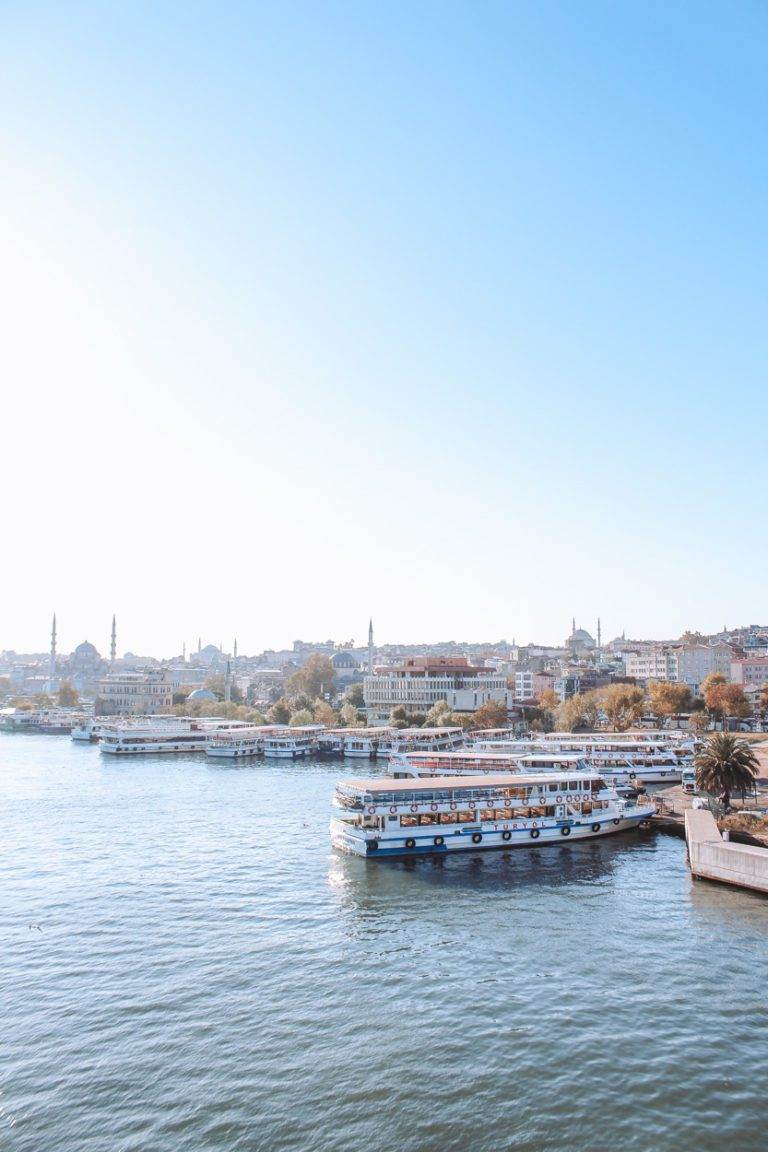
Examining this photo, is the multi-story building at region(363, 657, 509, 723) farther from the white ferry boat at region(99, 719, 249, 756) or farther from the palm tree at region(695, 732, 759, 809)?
the palm tree at region(695, 732, 759, 809)

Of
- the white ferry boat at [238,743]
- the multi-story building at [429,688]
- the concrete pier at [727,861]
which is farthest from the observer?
the multi-story building at [429,688]

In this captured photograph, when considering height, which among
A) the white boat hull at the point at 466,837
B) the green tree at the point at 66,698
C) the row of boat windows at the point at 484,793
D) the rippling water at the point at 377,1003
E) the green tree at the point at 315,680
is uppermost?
the green tree at the point at 315,680

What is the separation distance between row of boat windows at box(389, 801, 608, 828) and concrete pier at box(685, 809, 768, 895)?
9045 millimetres

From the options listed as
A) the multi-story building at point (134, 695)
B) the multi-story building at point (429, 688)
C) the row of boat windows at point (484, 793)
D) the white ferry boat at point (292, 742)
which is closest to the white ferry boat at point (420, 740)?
the white ferry boat at point (292, 742)

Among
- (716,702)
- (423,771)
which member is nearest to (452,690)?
(716,702)

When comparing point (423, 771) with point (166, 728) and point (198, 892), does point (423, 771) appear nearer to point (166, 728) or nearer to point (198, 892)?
point (198, 892)

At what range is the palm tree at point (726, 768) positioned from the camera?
48.5 m

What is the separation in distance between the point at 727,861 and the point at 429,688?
323 feet

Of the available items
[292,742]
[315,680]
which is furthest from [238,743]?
[315,680]

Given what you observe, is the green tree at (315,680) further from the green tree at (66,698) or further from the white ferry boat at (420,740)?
the white ferry boat at (420,740)

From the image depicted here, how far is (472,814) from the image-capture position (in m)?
46.3

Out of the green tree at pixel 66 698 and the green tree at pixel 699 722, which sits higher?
the green tree at pixel 66 698

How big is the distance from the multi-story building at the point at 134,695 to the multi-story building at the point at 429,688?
57.3m

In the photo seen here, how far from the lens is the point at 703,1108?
19078 mm
